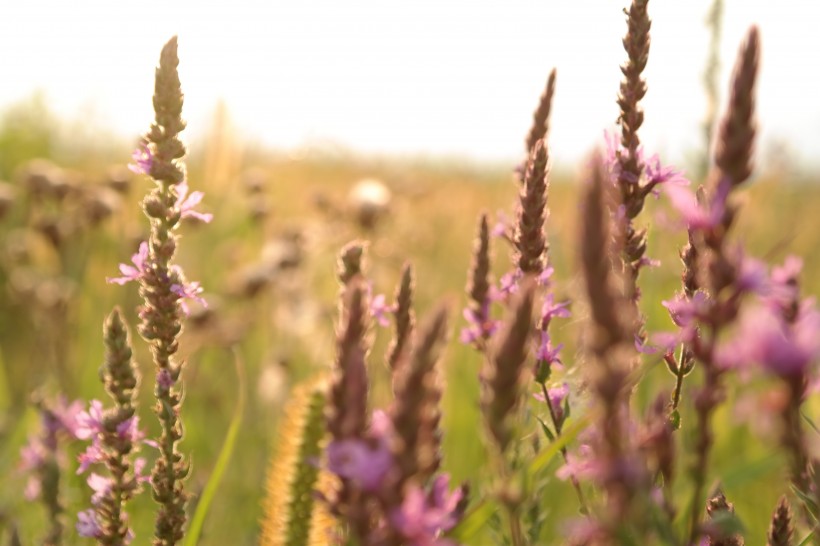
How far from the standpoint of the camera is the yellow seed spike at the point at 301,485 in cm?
219

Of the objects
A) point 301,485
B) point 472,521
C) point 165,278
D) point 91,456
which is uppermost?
point 165,278

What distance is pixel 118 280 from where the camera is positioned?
1438 mm

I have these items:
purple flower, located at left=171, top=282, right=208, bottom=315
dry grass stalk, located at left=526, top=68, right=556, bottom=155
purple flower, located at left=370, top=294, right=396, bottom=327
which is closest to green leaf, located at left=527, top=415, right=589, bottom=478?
purple flower, located at left=370, top=294, right=396, bottom=327

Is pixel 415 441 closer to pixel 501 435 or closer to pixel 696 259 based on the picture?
pixel 501 435

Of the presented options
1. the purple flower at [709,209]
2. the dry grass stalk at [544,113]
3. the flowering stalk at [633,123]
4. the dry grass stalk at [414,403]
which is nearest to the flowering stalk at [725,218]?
the purple flower at [709,209]

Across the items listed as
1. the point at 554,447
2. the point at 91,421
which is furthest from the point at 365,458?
the point at 91,421

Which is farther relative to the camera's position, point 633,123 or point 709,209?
point 633,123

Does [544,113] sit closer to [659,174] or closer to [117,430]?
[659,174]

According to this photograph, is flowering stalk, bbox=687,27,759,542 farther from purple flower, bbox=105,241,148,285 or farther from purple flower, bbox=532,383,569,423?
→ purple flower, bbox=105,241,148,285

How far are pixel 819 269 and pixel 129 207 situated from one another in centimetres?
688

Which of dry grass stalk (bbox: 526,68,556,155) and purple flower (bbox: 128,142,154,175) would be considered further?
dry grass stalk (bbox: 526,68,556,155)

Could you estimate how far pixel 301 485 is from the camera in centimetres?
234

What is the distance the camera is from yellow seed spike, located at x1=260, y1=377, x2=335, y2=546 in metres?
2.19

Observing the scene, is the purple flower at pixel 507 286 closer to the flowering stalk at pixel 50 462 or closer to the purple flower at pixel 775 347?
the purple flower at pixel 775 347
